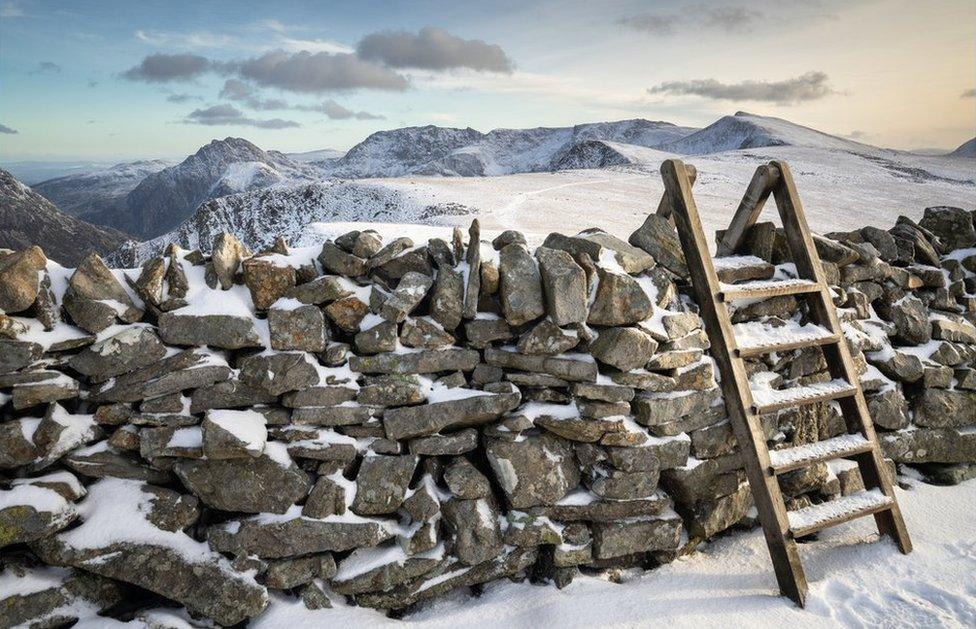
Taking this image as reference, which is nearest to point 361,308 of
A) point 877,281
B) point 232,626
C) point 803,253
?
point 232,626

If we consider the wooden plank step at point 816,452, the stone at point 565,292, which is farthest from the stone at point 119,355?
the wooden plank step at point 816,452

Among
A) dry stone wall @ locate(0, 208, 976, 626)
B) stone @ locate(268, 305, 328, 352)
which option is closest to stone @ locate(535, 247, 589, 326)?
dry stone wall @ locate(0, 208, 976, 626)

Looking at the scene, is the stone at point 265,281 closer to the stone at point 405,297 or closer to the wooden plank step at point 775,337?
the stone at point 405,297

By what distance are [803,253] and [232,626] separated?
5924 mm

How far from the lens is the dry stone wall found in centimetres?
394

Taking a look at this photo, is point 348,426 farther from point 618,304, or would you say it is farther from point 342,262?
point 618,304

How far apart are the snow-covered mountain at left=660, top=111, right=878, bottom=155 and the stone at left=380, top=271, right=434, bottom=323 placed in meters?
103

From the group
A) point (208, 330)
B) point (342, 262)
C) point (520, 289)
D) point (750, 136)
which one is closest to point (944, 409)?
point (520, 289)

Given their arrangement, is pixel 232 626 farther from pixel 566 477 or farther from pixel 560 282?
pixel 560 282

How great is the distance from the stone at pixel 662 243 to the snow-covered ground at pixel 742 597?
8.56 ft

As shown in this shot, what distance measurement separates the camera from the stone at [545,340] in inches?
176

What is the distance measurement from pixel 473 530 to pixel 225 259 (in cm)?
308

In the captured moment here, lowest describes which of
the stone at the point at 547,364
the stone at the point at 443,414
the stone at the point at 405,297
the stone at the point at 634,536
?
the stone at the point at 634,536

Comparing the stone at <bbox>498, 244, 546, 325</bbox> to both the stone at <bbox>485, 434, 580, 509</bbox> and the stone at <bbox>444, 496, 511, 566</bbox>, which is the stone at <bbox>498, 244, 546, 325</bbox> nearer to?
the stone at <bbox>485, 434, 580, 509</bbox>
